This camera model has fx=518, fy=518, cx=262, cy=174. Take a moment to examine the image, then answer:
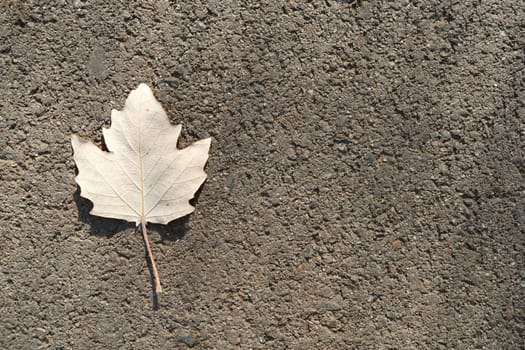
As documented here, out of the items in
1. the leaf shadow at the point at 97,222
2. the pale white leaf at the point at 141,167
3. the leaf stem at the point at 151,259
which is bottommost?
the leaf stem at the point at 151,259

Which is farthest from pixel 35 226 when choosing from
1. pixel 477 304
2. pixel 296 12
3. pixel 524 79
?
pixel 524 79

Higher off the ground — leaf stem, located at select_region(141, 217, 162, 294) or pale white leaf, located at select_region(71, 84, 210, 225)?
pale white leaf, located at select_region(71, 84, 210, 225)

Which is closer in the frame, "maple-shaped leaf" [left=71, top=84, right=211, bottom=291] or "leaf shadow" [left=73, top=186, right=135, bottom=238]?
"maple-shaped leaf" [left=71, top=84, right=211, bottom=291]

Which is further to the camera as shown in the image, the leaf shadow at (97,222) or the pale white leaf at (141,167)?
the leaf shadow at (97,222)

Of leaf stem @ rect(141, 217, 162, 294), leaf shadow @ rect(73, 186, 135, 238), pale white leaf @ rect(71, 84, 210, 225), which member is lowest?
leaf stem @ rect(141, 217, 162, 294)

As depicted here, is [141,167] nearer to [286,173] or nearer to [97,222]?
[97,222]

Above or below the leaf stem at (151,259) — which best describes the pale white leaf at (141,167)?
above
